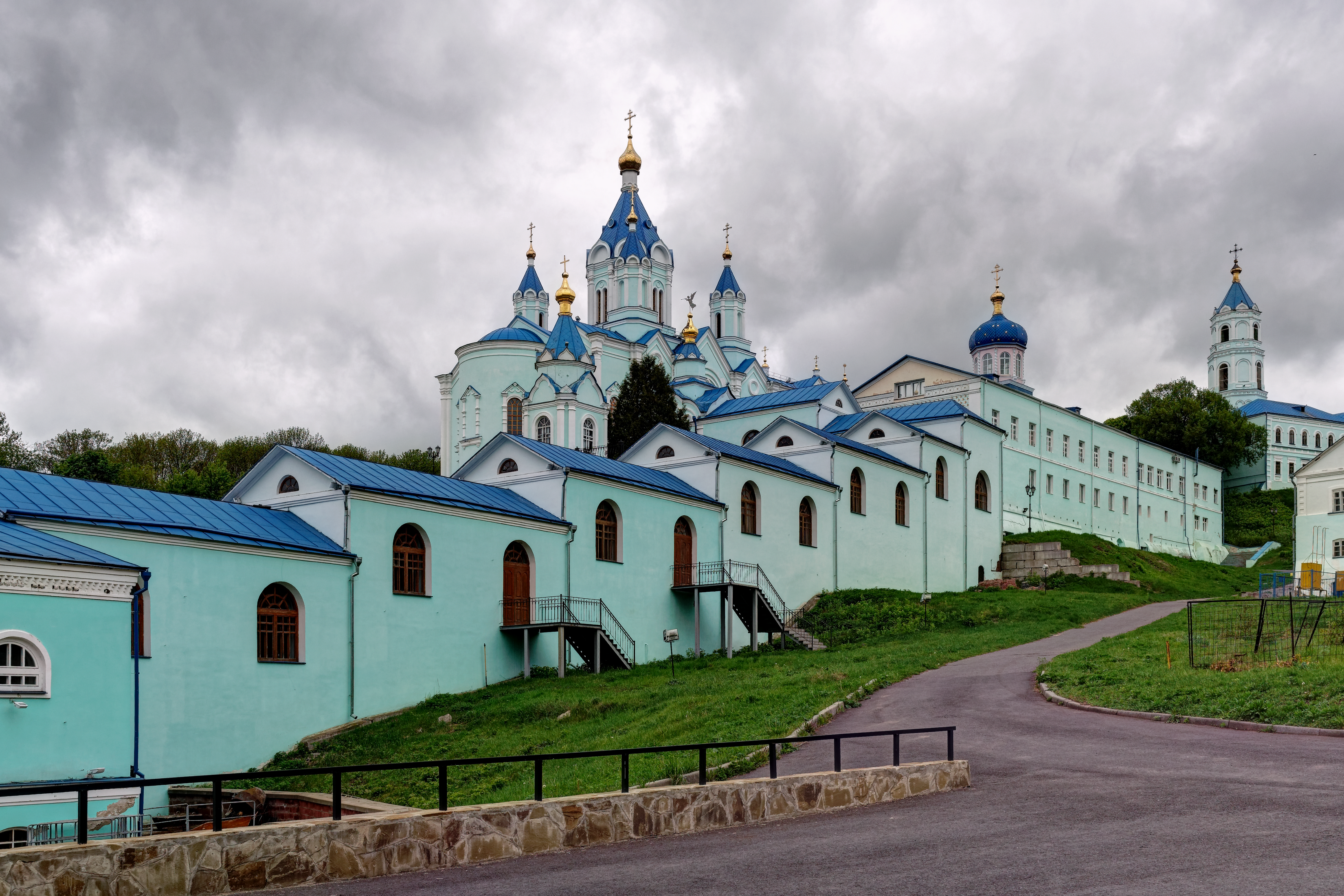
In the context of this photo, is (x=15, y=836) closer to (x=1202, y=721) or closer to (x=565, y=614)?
(x=565, y=614)

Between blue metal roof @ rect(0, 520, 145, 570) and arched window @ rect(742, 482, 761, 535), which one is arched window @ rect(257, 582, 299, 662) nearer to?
blue metal roof @ rect(0, 520, 145, 570)

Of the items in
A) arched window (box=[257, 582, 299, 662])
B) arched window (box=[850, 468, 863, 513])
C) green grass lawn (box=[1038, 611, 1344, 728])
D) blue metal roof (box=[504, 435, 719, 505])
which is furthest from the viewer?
arched window (box=[850, 468, 863, 513])

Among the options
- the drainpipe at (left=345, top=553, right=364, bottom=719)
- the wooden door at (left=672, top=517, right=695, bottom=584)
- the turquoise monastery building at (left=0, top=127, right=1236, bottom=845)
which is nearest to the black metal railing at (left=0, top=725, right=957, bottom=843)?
the turquoise monastery building at (left=0, top=127, right=1236, bottom=845)

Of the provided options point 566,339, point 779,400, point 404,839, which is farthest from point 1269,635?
point 566,339

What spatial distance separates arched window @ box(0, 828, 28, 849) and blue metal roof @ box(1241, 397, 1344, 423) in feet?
281

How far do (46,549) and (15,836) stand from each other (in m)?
4.29

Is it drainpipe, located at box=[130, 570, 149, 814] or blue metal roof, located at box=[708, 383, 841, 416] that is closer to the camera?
drainpipe, located at box=[130, 570, 149, 814]

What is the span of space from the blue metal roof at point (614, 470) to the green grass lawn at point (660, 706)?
15.8 feet

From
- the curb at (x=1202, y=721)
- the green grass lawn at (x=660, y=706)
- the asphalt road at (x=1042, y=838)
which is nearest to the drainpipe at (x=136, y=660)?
the green grass lawn at (x=660, y=706)

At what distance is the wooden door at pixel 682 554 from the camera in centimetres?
3269

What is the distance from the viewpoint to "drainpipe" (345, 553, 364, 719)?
953 inches

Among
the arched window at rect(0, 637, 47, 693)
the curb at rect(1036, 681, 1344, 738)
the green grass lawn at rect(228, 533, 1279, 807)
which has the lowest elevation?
the green grass lawn at rect(228, 533, 1279, 807)

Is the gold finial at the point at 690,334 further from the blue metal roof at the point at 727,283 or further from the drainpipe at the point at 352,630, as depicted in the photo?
the drainpipe at the point at 352,630

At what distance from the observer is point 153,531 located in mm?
21375
